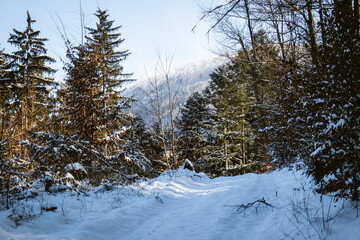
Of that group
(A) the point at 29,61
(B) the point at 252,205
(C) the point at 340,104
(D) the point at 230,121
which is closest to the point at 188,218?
(B) the point at 252,205

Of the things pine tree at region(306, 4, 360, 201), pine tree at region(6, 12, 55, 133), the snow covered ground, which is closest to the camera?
pine tree at region(306, 4, 360, 201)

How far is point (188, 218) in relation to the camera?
464 centimetres

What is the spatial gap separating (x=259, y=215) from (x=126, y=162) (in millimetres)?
5543

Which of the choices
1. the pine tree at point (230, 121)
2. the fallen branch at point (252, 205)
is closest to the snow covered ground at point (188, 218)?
the fallen branch at point (252, 205)

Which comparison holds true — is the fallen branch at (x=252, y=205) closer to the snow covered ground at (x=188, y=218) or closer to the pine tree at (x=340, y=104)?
the snow covered ground at (x=188, y=218)

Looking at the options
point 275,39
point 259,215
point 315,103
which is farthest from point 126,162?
point 275,39

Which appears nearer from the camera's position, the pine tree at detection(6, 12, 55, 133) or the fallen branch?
the fallen branch

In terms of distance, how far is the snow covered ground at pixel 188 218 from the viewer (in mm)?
3135

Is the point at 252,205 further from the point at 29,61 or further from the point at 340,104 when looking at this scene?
the point at 29,61

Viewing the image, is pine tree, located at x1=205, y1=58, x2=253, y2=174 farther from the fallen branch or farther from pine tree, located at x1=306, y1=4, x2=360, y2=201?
pine tree, located at x1=306, y1=4, x2=360, y2=201

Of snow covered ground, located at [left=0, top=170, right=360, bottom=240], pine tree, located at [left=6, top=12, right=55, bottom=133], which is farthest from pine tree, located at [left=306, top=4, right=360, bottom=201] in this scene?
pine tree, located at [left=6, top=12, right=55, bottom=133]

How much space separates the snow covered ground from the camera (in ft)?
10.3

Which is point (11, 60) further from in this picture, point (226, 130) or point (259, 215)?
point (259, 215)

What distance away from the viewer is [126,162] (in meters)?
8.53
